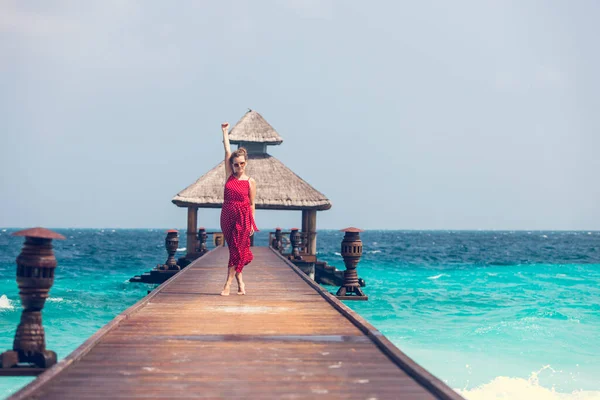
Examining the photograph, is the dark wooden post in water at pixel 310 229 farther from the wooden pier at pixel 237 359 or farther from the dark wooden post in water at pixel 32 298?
the dark wooden post in water at pixel 32 298

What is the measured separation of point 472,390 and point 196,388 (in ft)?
33.7

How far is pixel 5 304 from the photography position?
23.9 metres

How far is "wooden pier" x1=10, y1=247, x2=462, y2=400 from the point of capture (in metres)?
3.97

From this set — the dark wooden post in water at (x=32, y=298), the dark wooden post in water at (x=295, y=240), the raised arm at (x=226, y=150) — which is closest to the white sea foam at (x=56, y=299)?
the dark wooden post in water at (x=295, y=240)

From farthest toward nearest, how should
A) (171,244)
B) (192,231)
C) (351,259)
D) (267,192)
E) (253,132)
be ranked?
1. (253,132)
2. (267,192)
3. (192,231)
4. (171,244)
5. (351,259)

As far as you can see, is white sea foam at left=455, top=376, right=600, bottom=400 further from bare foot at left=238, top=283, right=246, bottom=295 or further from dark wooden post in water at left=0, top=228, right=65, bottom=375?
dark wooden post in water at left=0, top=228, right=65, bottom=375

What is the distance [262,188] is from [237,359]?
17.1 meters

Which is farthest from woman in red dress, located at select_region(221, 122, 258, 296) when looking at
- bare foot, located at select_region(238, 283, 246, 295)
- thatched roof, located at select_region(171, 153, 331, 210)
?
thatched roof, located at select_region(171, 153, 331, 210)

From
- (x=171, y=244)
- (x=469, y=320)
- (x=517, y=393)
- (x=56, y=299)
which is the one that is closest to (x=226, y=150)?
(x=517, y=393)

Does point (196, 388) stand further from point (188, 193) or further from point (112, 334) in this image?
point (188, 193)

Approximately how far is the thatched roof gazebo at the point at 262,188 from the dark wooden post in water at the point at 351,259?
8.14m

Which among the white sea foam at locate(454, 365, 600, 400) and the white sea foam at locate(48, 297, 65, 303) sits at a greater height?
the white sea foam at locate(454, 365, 600, 400)

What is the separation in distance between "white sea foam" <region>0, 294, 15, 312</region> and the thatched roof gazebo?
22.8ft

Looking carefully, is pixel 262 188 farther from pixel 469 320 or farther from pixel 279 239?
pixel 469 320
